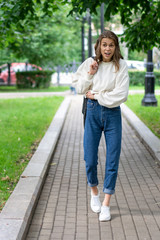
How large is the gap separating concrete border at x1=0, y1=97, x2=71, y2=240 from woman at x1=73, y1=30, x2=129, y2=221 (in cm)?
78

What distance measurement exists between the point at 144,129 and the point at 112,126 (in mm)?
5735

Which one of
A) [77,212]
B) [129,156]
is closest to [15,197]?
[77,212]

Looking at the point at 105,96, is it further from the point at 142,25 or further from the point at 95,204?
the point at 142,25

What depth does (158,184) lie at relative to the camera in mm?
5781

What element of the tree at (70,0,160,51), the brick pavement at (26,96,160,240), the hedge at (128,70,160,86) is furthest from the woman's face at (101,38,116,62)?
the hedge at (128,70,160,86)

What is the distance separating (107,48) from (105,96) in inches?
18.9

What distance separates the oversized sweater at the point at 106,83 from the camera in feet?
13.7

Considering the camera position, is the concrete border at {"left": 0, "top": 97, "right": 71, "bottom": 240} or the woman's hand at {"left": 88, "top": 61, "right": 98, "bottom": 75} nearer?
the concrete border at {"left": 0, "top": 97, "right": 71, "bottom": 240}

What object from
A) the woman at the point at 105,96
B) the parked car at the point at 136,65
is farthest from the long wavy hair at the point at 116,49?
the parked car at the point at 136,65

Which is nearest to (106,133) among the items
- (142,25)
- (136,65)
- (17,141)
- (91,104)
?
(91,104)

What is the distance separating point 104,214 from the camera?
4.39 meters

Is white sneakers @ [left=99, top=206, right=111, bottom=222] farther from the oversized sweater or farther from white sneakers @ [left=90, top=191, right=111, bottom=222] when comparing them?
the oversized sweater

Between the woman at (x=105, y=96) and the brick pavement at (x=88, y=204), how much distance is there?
0.27m

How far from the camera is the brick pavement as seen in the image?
410cm
